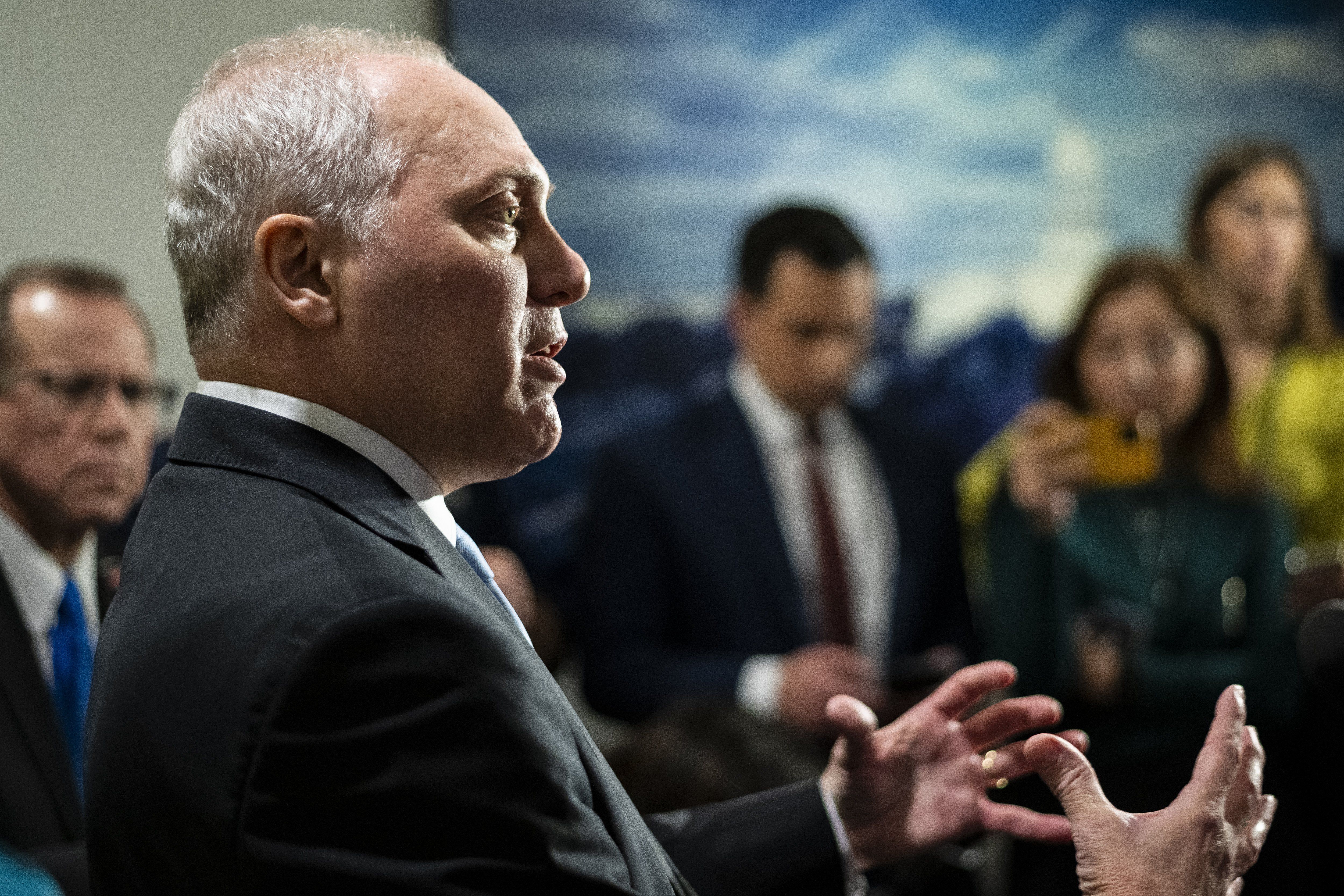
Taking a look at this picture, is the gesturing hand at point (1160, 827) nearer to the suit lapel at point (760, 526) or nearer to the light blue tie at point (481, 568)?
the light blue tie at point (481, 568)

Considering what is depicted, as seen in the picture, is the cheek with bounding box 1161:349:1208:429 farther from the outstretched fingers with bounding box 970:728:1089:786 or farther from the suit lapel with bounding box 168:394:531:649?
the suit lapel with bounding box 168:394:531:649

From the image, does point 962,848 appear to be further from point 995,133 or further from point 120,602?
point 995,133

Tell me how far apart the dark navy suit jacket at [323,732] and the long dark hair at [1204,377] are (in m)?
2.11

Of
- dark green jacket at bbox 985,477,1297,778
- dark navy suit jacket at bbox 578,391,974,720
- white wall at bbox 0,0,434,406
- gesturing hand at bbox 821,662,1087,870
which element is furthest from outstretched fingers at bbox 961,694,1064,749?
white wall at bbox 0,0,434,406

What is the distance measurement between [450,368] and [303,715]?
0.96 ft

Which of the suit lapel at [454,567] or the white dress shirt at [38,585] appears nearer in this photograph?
the suit lapel at [454,567]

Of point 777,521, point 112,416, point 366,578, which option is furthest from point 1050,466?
point 366,578

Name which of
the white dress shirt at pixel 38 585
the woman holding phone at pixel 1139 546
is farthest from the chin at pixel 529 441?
the woman holding phone at pixel 1139 546

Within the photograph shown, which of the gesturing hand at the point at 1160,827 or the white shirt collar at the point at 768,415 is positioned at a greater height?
the white shirt collar at the point at 768,415

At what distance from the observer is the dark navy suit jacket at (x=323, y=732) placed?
705 mm

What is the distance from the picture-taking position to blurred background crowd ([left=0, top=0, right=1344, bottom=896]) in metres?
2.33

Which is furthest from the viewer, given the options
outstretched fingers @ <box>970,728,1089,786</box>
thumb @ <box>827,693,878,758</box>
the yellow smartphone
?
the yellow smartphone

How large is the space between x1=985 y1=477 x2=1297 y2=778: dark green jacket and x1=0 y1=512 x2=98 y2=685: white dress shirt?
5.61 feet

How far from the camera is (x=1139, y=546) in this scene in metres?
2.49
